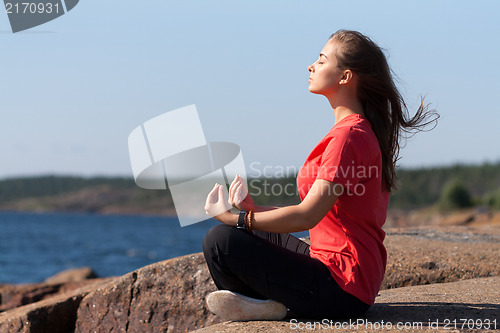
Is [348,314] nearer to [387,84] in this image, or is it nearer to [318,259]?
[318,259]

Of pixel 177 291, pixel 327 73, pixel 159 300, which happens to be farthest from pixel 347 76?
pixel 159 300

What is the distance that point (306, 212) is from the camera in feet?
10.4

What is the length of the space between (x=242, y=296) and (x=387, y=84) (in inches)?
56.7

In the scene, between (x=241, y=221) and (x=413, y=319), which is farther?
(x=413, y=319)

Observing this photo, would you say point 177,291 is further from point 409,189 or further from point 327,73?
point 409,189

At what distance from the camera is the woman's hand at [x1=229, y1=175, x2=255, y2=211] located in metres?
3.34

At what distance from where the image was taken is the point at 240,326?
11.5 feet

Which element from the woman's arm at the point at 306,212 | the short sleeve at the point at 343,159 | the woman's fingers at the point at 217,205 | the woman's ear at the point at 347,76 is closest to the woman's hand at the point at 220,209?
the woman's fingers at the point at 217,205

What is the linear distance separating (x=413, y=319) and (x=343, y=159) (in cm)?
106

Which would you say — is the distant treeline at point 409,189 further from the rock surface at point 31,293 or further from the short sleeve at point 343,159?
the short sleeve at point 343,159

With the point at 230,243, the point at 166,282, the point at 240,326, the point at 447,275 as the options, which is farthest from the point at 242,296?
the point at 447,275

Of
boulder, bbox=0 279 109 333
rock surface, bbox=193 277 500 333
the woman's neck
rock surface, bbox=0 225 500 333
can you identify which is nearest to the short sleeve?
the woman's neck

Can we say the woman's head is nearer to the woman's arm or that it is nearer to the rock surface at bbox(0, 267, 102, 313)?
the woman's arm

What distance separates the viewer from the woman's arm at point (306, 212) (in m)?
3.16
